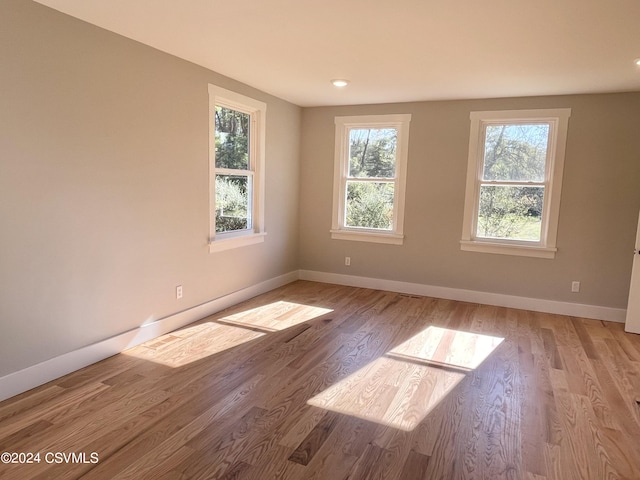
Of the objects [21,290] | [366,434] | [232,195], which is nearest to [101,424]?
[21,290]

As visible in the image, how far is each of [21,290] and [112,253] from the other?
65 cm

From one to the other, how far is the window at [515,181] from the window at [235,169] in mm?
2425

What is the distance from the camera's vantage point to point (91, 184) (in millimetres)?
2826

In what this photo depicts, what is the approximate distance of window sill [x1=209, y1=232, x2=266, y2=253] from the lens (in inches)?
161

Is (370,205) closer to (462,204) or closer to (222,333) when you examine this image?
(462,204)

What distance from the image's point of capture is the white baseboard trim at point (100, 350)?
250 cm

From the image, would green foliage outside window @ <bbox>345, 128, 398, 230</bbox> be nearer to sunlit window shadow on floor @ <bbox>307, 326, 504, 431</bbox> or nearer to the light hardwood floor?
the light hardwood floor

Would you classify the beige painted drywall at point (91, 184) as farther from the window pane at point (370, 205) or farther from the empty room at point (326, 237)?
the window pane at point (370, 205)

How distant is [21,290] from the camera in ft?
8.12

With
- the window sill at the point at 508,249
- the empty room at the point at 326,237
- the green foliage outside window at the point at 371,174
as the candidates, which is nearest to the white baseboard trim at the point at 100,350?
the empty room at the point at 326,237

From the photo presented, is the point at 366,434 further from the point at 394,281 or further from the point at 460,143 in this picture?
the point at 460,143

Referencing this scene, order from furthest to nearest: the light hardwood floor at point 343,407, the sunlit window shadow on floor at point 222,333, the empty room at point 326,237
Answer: the sunlit window shadow on floor at point 222,333
the empty room at point 326,237
the light hardwood floor at point 343,407

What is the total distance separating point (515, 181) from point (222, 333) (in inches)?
139

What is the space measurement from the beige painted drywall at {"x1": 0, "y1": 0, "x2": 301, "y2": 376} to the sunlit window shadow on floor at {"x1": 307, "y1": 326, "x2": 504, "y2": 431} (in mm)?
1731
